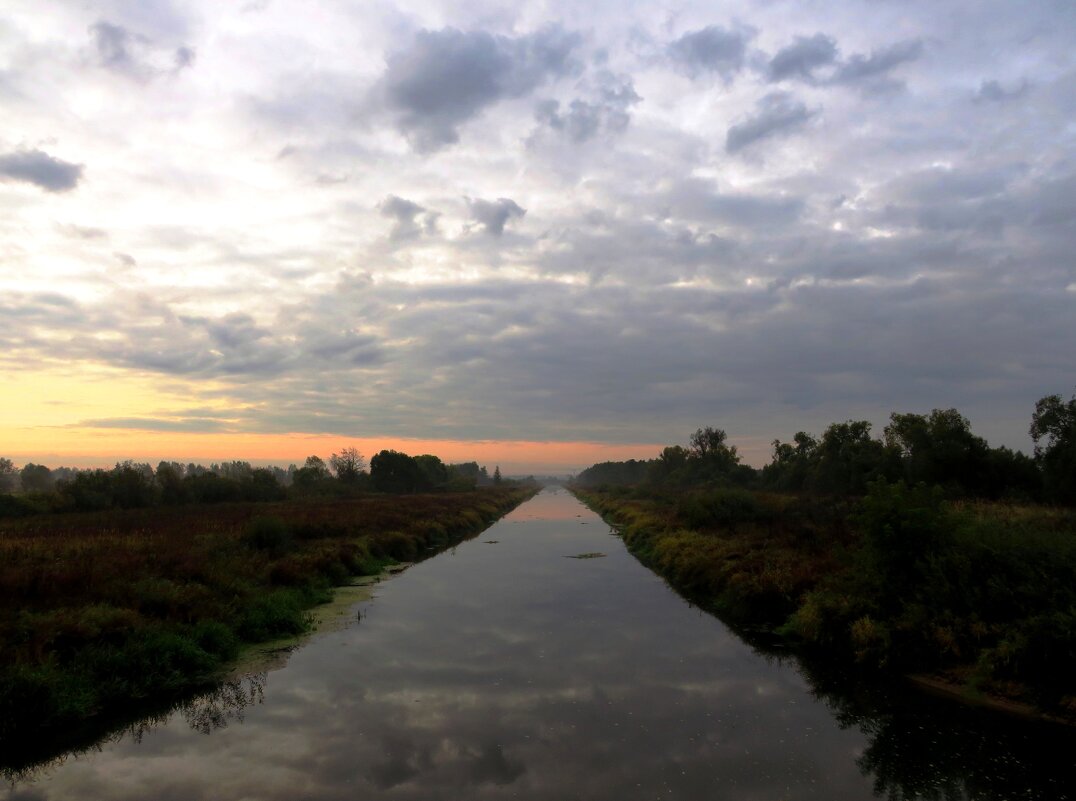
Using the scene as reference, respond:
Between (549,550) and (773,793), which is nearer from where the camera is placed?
(773,793)

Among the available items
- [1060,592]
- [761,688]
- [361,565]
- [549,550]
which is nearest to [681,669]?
[761,688]

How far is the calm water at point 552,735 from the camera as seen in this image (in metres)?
8.77

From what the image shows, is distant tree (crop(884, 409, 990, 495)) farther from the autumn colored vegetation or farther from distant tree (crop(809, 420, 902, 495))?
the autumn colored vegetation

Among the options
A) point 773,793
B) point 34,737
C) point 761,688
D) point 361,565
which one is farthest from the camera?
point 361,565

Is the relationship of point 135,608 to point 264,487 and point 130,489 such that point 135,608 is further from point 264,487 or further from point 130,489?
point 264,487

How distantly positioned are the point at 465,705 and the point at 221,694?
4748mm

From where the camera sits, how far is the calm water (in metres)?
8.77

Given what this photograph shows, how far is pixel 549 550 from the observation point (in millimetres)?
37094

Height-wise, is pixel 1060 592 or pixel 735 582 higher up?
pixel 1060 592

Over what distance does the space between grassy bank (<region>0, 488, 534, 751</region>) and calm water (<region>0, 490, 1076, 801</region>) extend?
1.30 meters

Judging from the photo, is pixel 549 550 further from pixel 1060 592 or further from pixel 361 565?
pixel 1060 592

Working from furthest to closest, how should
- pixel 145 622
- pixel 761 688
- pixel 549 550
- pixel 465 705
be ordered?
pixel 549 550, pixel 145 622, pixel 761 688, pixel 465 705

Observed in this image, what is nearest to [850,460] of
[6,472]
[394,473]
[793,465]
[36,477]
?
[793,465]

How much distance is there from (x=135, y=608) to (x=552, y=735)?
33.4 ft
